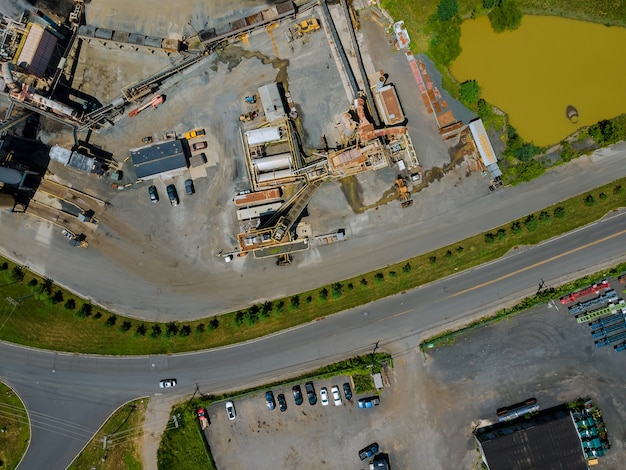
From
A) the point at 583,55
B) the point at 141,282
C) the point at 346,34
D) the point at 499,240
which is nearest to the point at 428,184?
the point at 499,240

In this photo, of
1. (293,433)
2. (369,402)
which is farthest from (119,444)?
(369,402)

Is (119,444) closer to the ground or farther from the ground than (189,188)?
closer to the ground

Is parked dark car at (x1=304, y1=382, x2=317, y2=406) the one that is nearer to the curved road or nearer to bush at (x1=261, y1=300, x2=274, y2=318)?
the curved road

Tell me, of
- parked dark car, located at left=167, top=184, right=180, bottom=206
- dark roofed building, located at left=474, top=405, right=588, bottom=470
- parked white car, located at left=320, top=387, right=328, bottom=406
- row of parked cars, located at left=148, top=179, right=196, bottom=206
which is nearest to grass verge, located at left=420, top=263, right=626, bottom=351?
dark roofed building, located at left=474, top=405, right=588, bottom=470

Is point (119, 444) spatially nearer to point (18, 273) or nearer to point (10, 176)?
point (18, 273)

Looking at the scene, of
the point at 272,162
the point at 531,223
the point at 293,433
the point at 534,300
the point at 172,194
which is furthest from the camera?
the point at 293,433

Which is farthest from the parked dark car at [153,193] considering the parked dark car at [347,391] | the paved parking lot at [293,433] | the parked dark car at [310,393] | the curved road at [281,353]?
the parked dark car at [347,391]

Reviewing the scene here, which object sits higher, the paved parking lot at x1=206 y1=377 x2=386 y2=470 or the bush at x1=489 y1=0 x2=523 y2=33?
the bush at x1=489 y1=0 x2=523 y2=33

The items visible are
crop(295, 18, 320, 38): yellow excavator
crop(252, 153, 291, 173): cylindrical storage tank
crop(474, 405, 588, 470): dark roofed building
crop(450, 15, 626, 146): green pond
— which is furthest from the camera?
crop(450, 15, 626, 146): green pond
